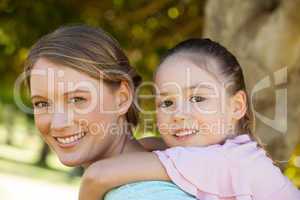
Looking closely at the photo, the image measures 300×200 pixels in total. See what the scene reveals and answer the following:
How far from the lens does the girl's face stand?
2.12m

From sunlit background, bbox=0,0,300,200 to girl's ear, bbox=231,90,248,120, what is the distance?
3.35 feet

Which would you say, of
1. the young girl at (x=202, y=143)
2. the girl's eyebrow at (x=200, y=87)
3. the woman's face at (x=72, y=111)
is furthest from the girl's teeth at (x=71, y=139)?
the girl's eyebrow at (x=200, y=87)

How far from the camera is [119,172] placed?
192 cm

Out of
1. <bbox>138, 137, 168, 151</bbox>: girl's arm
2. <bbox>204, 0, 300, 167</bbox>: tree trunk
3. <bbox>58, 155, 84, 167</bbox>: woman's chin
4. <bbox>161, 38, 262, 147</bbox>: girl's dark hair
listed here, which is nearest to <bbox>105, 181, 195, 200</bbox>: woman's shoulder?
<bbox>58, 155, 84, 167</bbox>: woman's chin

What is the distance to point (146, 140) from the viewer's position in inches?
102

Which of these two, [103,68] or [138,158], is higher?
[103,68]

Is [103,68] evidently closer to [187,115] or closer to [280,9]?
[187,115]

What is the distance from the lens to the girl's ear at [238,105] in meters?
2.26

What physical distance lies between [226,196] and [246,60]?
1.51 meters

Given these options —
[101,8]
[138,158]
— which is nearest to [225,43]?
[138,158]

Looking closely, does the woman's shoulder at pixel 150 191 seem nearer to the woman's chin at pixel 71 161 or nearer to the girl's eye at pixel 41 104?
the woman's chin at pixel 71 161

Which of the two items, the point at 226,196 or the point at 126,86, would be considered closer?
the point at 226,196

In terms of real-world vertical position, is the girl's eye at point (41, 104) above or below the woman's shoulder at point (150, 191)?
above

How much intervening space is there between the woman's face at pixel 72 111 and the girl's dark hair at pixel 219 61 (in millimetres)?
276
